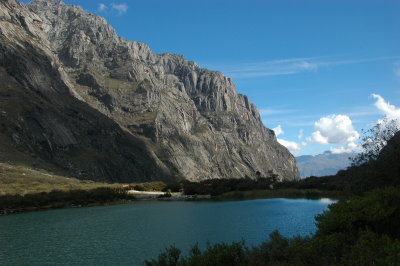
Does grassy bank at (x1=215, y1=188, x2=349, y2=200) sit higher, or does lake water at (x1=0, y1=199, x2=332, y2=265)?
grassy bank at (x1=215, y1=188, x2=349, y2=200)

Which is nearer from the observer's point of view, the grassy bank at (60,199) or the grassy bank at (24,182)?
the grassy bank at (60,199)

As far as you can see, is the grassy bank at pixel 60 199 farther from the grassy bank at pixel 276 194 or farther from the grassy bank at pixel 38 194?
the grassy bank at pixel 276 194

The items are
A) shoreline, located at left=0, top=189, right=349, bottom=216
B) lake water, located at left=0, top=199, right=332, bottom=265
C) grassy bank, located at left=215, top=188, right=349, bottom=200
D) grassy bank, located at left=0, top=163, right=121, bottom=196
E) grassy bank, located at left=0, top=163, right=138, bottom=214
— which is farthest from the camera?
grassy bank, located at left=215, top=188, right=349, bottom=200

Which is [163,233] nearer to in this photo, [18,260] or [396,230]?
[18,260]

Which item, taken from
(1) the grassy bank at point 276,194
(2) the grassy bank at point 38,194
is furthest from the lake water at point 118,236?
(1) the grassy bank at point 276,194

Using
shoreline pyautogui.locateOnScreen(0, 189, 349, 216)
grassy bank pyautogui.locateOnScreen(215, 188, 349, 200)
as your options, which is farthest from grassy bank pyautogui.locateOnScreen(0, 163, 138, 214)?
grassy bank pyautogui.locateOnScreen(215, 188, 349, 200)

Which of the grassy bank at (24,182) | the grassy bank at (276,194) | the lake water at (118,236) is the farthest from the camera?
the grassy bank at (276,194)

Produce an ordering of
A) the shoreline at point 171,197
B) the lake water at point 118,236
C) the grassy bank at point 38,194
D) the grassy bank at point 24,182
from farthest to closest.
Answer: the grassy bank at point 24,182 < the shoreline at point 171,197 < the grassy bank at point 38,194 < the lake water at point 118,236

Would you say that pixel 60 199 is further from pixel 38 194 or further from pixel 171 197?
pixel 171 197

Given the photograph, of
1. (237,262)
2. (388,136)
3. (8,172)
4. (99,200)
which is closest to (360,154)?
(388,136)

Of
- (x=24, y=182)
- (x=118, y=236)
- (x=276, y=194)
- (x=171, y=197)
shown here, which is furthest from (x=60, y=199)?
(x=276, y=194)

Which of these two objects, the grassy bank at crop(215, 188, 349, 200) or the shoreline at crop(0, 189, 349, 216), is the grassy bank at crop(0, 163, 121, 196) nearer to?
the shoreline at crop(0, 189, 349, 216)

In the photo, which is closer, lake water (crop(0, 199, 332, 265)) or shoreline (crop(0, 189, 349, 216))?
lake water (crop(0, 199, 332, 265))

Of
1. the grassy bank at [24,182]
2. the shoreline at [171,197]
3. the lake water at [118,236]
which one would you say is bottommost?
the lake water at [118,236]
